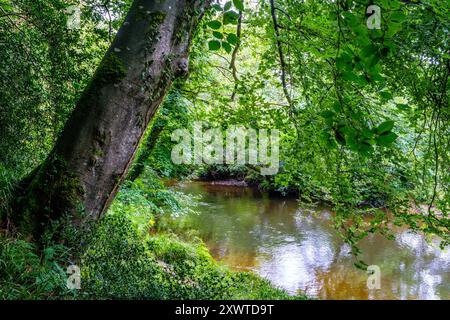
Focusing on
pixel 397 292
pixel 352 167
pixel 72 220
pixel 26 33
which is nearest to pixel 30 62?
pixel 26 33

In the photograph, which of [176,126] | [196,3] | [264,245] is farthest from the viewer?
[264,245]

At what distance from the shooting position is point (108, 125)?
244cm

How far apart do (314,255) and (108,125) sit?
10174 mm

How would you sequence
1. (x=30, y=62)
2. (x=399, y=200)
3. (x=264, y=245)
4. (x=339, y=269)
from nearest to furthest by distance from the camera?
(x=30, y=62) → (x=399, y=200) → (x=339, y=269) → (x=264, y=245)

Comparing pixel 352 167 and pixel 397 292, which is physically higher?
pixel 352 167

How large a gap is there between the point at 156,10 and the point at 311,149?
2.23 m

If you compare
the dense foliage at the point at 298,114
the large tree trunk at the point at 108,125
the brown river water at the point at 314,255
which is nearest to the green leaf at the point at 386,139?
the dense foliage at the point at 298,114

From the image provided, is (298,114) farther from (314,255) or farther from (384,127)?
(314,255)

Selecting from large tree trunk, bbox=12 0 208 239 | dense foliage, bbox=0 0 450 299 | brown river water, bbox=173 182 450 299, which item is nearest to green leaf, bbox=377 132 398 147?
dense foliage, bbox=0 0 450 299

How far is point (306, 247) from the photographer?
1187 centimetres

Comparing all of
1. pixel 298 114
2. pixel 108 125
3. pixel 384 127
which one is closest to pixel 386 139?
pixel 384 127

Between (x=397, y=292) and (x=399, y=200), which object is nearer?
(x=399, y=200)
